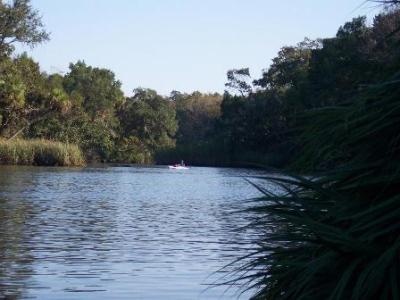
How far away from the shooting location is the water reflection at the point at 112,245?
945cm

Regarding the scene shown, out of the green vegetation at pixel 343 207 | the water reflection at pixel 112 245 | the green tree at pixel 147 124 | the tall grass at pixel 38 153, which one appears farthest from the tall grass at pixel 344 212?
the green tree at pixel 147 124

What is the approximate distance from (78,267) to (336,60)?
45.4 m

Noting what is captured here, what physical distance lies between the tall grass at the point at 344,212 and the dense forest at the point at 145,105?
106 feet

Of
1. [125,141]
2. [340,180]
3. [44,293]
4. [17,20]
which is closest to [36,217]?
[44,293]

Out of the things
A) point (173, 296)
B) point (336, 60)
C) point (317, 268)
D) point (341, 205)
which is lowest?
point (173, 296)

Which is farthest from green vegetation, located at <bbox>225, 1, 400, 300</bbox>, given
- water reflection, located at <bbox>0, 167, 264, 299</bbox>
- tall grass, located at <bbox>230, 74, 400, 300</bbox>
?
water reflection, located at <bbox>0, 167, 264, 299</bbox>

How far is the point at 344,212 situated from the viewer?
3.49m

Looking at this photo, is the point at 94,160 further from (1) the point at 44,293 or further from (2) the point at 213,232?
(1) the point at 44,293

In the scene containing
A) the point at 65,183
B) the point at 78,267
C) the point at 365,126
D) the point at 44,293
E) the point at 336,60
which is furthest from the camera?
the point at 336,60

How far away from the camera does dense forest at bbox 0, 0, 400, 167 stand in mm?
54906

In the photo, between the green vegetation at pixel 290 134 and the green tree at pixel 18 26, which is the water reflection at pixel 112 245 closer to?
the green vegetation at pixel 290 134

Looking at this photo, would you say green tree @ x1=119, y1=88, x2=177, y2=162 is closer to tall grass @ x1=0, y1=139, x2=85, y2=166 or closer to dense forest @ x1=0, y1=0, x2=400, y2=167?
dense forest @ x1=0, y1=0, x2=400, y2=167

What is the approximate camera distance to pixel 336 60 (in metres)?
54.3

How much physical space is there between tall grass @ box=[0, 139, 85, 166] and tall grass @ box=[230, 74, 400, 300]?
4809 cm
